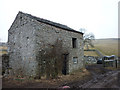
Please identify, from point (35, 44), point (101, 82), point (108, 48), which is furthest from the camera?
point (108, 48)

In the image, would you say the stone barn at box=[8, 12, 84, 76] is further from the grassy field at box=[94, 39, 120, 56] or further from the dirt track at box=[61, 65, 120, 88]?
the grassy field at box=[94, 39, 120, 56]

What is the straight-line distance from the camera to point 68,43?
1092 cm

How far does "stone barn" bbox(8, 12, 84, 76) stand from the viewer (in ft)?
26.7

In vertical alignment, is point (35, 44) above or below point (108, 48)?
above

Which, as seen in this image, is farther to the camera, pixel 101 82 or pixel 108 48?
pixel 108 48

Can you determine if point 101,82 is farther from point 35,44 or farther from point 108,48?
point 108,48

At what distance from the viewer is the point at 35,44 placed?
8.00 m

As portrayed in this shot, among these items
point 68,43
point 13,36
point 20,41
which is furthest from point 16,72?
point 68,43

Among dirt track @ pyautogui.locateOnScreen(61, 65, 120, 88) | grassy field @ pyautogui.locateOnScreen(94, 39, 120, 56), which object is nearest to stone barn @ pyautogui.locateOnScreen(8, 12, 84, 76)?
dirt track @ pyautogui.locateOnScreen(61, 65, 120, 88)

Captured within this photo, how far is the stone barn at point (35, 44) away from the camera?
26.7 feet

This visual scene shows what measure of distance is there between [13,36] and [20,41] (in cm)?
164

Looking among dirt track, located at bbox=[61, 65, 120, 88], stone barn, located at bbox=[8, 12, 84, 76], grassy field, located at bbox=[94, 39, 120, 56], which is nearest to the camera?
dirt track, located at bbox=[61, 65, 120, 88]

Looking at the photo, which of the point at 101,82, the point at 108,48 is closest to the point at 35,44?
the point at 101,82

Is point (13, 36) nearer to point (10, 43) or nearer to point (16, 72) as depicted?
point (10, 43)
